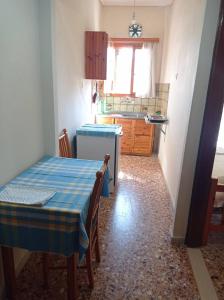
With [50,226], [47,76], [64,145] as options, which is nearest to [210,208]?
[50,226]

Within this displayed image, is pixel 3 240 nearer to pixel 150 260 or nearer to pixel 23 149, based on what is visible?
pixel 23 149

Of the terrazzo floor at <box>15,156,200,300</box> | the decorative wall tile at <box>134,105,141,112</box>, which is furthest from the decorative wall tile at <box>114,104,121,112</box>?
the terrazzo floor at <box>15,156,200,300</box>

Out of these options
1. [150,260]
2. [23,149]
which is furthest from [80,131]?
[150,260]

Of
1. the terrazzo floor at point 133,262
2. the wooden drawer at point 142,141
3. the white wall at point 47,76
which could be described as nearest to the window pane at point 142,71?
the wooden drawer at point 142,141

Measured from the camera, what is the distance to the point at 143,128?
14.5 feet

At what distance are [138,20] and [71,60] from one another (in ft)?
8.15

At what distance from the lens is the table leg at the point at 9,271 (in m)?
1.34

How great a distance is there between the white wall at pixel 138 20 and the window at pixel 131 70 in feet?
0.65

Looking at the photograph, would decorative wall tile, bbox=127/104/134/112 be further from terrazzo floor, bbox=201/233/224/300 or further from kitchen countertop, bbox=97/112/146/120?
terrazzo floor, bbox=201/233/224/300

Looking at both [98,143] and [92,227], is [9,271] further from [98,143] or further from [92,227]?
[98,143]

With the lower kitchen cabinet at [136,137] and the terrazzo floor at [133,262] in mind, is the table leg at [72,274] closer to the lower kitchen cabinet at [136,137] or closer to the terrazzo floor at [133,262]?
the terrazzo floor at [133,262]

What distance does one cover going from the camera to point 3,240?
1.25m

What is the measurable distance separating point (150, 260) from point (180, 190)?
66 cm

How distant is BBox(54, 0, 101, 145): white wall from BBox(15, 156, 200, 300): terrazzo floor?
1.18 metres
